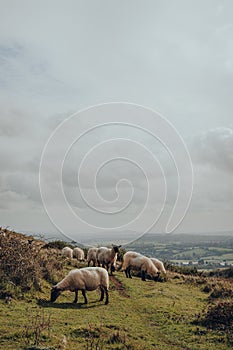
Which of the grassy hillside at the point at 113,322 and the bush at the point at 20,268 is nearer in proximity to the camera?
the grassy hillside at the point at 113,322

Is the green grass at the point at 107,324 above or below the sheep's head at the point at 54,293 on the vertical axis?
below

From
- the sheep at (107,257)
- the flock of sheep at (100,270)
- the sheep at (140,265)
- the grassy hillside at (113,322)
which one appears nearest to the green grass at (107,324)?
the grassy hillside at (113,322)

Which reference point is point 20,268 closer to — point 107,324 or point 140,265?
point 107,324

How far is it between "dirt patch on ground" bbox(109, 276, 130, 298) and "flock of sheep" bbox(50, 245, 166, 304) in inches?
34.4

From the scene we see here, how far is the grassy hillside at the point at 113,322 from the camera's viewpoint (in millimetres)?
9117

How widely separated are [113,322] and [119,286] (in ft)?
21.7

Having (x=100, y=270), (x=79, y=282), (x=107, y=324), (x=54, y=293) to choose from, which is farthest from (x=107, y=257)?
(x=107, y=324)

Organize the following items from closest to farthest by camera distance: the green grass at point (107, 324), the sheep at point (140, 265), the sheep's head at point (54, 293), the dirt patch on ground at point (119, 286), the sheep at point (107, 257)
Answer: the green grass at point (107, 324) < the sheep's head at point (54, 293) < the dirt patch on ground at point (119, 286) < the sheep at point (107, 257) < the sheep at point (140, 265)

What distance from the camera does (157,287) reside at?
18.9m

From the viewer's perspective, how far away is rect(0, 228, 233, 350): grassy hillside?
912 centimetres

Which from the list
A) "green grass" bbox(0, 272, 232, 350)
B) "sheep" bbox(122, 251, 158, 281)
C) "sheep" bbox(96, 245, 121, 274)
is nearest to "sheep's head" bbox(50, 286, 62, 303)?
"green grass" bbox(0, 272, 232, 350)

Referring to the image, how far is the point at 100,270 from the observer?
14.2 m

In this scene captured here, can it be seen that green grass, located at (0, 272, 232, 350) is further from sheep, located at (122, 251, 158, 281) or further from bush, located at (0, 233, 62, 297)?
sheep, located at (122, 251, 158, 281)

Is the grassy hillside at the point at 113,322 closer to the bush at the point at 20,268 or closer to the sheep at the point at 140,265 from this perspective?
the bush at the point at 20,268
